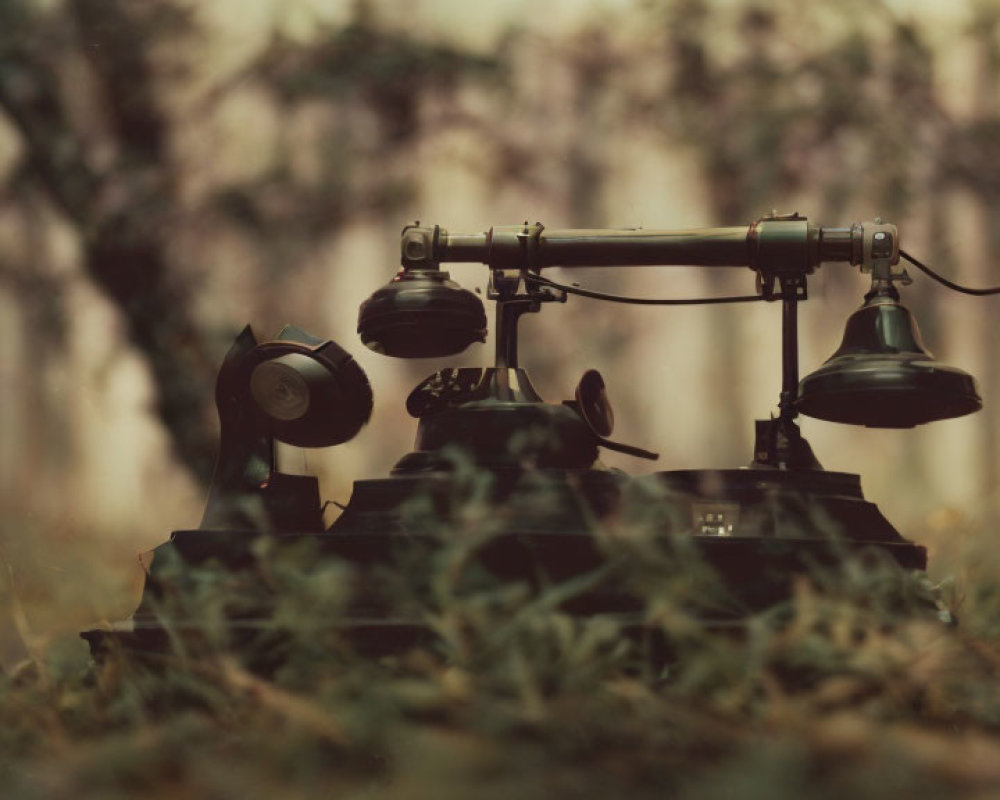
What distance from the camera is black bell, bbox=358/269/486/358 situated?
1.11 m

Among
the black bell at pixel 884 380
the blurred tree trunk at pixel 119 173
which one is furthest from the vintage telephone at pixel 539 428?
the blurred tree trunk at pixel 119 173

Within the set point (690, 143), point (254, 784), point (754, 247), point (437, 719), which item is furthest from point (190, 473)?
point (254, 784)

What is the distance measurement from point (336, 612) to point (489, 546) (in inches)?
5.5

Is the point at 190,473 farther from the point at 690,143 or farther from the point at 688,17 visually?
the point at 688,17

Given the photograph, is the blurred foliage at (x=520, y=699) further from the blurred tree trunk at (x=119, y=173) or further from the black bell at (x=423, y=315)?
the blurred tree trunk at (x=119, y=173)

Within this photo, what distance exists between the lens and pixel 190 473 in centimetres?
195

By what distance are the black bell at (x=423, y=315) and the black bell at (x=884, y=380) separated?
0.34 m

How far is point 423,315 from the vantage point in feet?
3.63

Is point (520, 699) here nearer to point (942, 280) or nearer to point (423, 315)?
point (423, 315)

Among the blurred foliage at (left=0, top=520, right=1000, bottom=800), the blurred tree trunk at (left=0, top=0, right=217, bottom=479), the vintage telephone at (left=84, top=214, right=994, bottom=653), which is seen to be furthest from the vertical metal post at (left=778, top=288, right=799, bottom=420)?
the blurred tree trunk at (left=0, top=0, right=217, bottom=479)

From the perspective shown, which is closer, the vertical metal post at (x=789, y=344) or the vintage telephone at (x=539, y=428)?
the vintage telephone at (x=539, y=428)

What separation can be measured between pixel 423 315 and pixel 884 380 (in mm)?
448

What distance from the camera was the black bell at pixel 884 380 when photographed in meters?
0.98

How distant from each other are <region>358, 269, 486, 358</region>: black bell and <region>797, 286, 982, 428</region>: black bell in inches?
13.5
